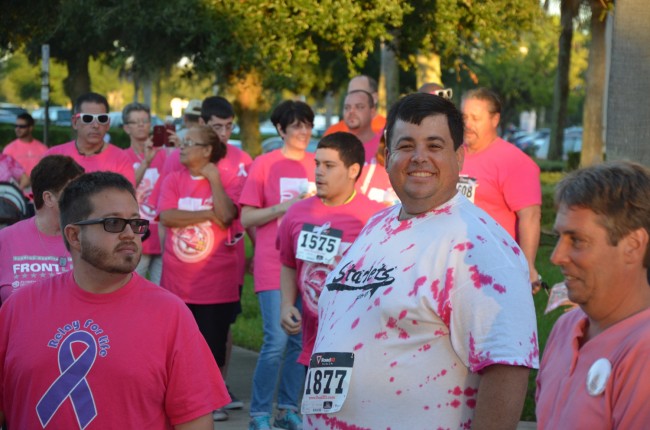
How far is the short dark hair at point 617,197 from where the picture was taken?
2963 millimetres

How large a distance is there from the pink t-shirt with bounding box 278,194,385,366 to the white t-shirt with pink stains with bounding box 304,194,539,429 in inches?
113

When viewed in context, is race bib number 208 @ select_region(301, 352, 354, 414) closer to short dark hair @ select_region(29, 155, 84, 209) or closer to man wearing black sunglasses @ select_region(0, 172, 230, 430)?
man wearing black sunglasses @ select_region(0, 172, 230, 430)

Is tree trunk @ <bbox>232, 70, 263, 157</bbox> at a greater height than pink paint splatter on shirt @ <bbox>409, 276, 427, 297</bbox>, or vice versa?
tree trunk @ <bbox>232, 70, 263, 157</bbox>

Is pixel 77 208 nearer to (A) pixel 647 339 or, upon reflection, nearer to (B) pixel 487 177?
(A) pixel 647 339

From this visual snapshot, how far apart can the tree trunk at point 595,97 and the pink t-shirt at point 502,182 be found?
17.2 metres

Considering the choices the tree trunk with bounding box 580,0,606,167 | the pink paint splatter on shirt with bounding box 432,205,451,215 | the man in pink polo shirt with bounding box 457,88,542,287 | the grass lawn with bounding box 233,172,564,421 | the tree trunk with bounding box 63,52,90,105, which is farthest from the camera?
the tree trunk with bounding box 63,52,90,105

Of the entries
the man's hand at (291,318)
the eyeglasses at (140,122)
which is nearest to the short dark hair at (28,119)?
the eyeglasses at (140,122)

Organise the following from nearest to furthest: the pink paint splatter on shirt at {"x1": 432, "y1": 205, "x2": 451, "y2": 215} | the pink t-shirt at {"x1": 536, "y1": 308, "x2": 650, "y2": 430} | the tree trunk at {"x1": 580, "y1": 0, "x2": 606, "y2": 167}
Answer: the pink t-shirt at {"x1": 536, "y1": 308, "x2": 650, "y2": 430}, the pink paint splatter on shirt at {"x1": 432, "y1": 205, "x2": 451, "y2": 215}, the tree trunk at {"x1": 580, "y1": 0, "x2": 606, "y2": 167}

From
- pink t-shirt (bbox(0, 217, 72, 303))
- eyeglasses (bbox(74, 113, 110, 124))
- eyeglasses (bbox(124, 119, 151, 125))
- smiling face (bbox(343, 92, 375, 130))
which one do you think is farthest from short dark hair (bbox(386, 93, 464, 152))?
eyeglasses (bbox(124, 119, 151, 125))

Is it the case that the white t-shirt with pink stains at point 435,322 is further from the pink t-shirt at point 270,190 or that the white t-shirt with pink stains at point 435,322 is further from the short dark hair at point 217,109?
the short dark hair at point 217,109

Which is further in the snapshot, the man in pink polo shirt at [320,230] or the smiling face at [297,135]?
the smiling face at [297,135]

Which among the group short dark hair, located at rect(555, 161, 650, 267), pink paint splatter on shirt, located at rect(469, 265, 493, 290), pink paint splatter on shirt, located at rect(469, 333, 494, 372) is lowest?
pink paint splatter on shirt, located at rect(469, 333, 494, 372)

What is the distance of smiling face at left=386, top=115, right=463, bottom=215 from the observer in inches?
143

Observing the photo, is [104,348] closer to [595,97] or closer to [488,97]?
[488,97]
